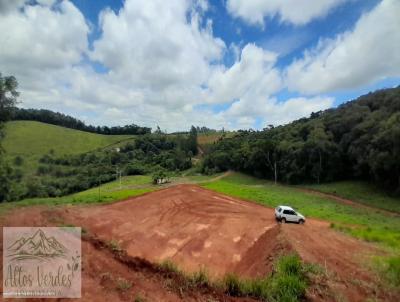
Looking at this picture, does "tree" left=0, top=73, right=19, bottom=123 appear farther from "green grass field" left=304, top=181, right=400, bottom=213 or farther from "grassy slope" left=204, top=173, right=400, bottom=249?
"green grass field" left=304, top=181, right=400, bottom=213

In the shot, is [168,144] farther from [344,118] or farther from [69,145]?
[344,118]

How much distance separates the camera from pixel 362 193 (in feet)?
152

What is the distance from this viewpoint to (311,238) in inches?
723

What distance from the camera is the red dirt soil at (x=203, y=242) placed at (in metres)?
11.5

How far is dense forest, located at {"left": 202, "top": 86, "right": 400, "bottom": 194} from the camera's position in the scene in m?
44.1

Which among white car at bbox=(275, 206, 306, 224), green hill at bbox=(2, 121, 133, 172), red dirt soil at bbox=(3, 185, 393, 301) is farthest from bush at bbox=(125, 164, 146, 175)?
white car at bbox=(275, 206, 306, 224)

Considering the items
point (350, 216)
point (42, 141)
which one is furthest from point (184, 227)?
point (42, 141)

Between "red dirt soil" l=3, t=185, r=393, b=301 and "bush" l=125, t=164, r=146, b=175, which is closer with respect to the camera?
"red dirt soil" l=3, t=185, r=393, b=301

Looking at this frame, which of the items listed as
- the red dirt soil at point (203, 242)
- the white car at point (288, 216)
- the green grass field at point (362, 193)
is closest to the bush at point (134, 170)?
the green grass field at point (362, 193)

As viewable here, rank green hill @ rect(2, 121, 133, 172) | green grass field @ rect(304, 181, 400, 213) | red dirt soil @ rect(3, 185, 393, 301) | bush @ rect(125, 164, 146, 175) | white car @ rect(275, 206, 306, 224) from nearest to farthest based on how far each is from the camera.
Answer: red dirt soil @ rect(3, 185, 393, 301) < white car @ rect(275, 206, 306, 224) < green grass field @ rect(304, 181, 400, 213) < bush @ rect(125, 164, 146, 175) < green hill @ rect(2, 121, 133, 172)

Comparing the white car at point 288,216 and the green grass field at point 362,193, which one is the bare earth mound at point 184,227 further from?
the green grass field at point 362,193

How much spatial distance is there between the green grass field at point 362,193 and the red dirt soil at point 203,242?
647 inches

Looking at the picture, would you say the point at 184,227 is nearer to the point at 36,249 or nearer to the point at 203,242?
the point at 203,242

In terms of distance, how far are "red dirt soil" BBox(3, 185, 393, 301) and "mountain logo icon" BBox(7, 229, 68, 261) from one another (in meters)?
1.24
